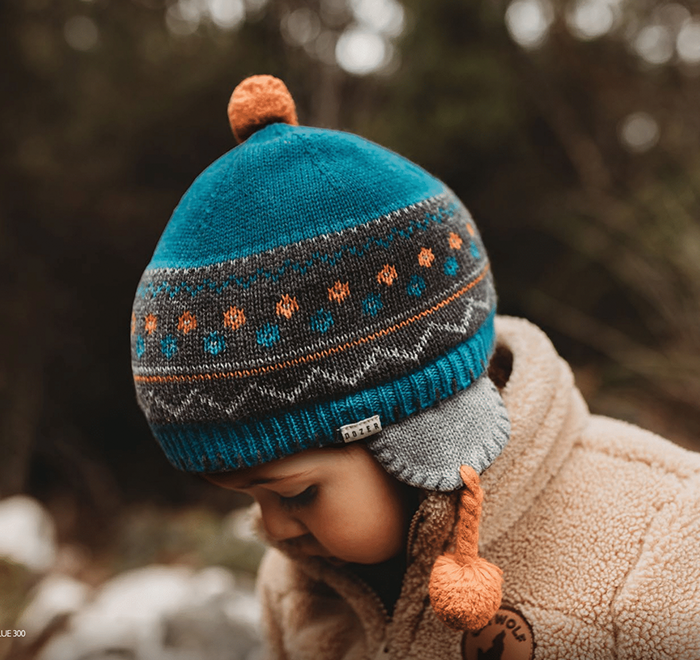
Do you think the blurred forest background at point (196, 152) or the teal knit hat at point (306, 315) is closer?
the teal knit hat at point (306, 315)

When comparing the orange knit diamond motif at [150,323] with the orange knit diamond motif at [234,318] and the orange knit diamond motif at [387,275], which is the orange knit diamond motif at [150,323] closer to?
the orange knit diamond motif at [234,318]

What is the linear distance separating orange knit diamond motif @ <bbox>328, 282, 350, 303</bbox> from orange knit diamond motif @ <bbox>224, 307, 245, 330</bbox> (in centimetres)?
13

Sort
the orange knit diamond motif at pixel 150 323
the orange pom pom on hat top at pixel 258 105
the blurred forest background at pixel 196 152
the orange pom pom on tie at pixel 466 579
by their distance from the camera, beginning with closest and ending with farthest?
the orange pom pom on tie at pixel 466 579
the orange knit diamond motif at pixel 150 323
the orange pom pom on hat top at pixel 258 105
the blurred forest background at pixel 196 152

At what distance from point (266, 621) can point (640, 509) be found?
0.93 meters

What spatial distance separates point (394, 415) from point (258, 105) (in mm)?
583

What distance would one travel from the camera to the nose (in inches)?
39.8

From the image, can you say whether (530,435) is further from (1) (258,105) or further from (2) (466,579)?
(1) (258,105)

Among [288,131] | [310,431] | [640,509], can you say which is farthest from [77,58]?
[640,509]

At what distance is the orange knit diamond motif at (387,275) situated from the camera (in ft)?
2.90

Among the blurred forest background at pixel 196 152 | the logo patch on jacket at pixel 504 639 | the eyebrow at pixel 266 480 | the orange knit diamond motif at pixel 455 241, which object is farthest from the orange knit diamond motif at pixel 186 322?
the blurred forest background at pixel 196 152

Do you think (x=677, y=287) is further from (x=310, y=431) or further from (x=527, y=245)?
(x=310, y=431)

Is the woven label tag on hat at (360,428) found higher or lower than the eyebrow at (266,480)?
higher

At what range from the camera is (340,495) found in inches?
37.0

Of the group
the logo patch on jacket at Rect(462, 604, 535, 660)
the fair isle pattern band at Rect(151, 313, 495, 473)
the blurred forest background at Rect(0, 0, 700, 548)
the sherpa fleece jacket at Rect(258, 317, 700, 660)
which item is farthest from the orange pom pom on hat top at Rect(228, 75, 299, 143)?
the blurred forest background at Rect(0, 0, 700, 548)
